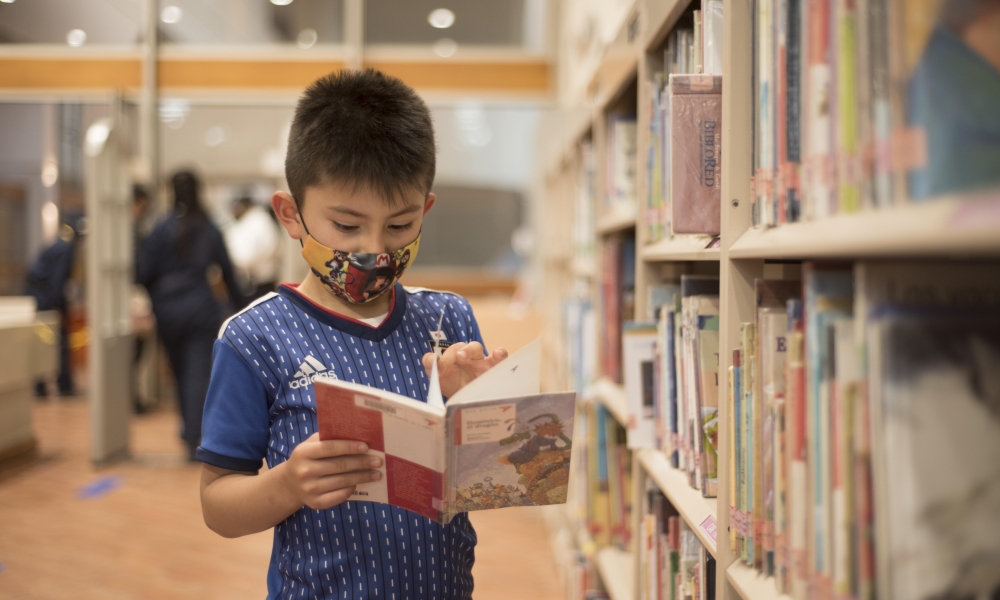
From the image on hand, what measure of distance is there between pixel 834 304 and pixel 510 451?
417 millimetres

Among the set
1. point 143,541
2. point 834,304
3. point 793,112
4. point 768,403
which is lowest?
point 143,541

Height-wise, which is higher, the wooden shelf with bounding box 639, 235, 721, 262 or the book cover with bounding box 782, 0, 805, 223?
the book cover with bounding box 782, 0, 805, 223

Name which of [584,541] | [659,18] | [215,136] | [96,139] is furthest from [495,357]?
[215,136]

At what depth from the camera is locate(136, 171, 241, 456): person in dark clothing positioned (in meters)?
3.96

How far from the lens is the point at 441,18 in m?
5.82

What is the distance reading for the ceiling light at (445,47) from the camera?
577 cm

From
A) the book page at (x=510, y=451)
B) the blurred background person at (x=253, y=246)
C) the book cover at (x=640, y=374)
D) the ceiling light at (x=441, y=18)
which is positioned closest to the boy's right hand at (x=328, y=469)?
the book page at (x=510, y=451)

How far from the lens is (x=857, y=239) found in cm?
58

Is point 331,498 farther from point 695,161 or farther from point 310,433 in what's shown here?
point 695,161

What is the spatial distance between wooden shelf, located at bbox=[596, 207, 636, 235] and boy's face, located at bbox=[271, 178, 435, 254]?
78 centimetres

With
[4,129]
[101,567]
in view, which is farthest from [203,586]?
[4,129]

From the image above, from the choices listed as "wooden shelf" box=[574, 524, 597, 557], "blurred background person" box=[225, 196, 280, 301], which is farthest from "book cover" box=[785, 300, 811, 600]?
"blurred background person" box=[225, 196, 280, 301]

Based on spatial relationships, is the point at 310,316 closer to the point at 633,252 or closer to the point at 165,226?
the point at 633,252

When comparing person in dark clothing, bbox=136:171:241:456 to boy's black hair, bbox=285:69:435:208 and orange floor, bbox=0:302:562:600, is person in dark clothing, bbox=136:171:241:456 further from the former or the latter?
boy's black hair, bbox=285:69:435:208
